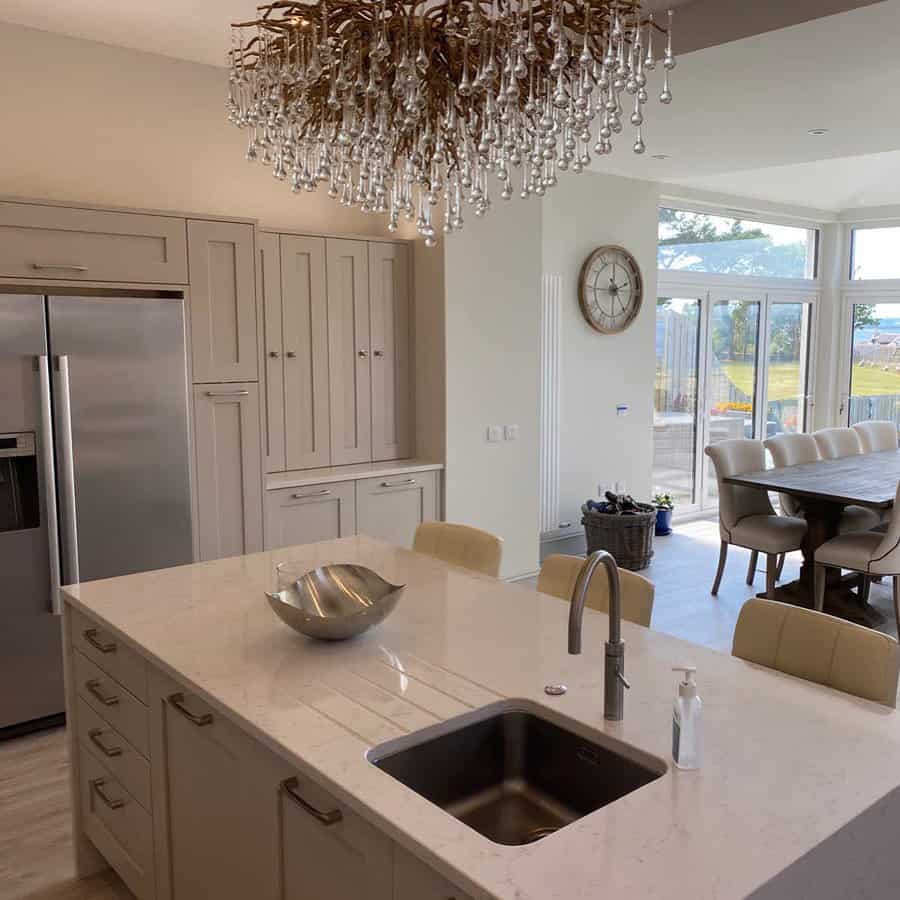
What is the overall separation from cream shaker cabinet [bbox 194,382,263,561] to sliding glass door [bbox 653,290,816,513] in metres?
4.15

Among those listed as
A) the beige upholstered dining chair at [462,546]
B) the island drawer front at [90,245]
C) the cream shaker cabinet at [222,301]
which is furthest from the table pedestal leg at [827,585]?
the island drawer front at [90,245]

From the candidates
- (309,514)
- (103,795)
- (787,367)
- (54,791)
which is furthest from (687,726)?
(787,367)

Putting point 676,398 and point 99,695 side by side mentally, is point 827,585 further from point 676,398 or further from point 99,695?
point 99,695

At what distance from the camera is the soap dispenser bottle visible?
→ 153 cm

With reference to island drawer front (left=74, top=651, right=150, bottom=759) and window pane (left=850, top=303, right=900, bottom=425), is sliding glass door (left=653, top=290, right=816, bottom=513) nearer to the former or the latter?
window pane (left=850, top=303, right=900, bottom=425)

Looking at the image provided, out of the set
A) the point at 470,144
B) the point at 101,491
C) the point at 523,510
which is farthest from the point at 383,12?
the point at 523,510

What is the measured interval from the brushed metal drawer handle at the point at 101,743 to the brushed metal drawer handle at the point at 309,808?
939 mm

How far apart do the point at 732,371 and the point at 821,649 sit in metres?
6.26

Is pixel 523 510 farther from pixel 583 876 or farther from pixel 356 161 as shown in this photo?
pixel 583 876

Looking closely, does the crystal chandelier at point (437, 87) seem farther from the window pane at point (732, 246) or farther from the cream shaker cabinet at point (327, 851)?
the window pane at point (732, 246)

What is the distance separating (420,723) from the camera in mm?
1739

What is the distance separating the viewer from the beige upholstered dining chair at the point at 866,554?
4508mm

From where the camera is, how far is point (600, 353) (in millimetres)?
6648

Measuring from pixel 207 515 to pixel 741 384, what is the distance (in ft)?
18.3
